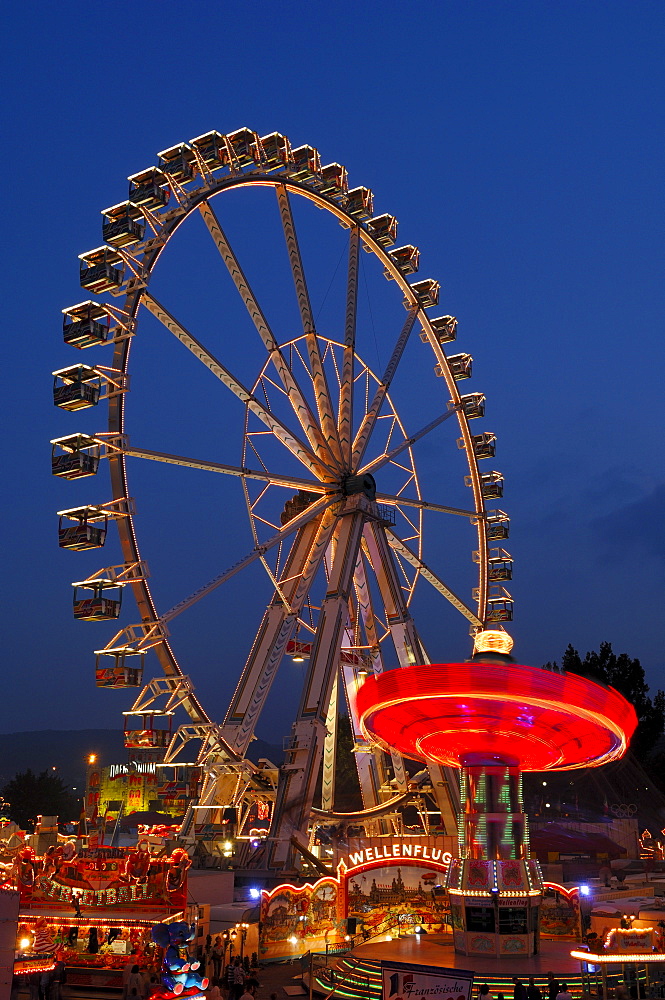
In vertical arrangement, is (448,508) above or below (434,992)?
above

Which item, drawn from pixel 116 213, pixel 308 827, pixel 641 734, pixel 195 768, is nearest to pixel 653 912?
pixel 308 827

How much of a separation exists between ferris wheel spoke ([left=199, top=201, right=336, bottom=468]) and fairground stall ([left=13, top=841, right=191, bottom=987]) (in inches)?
484

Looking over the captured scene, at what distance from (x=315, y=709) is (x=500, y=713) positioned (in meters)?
7.91

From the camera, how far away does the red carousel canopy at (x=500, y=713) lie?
1688 centimetres

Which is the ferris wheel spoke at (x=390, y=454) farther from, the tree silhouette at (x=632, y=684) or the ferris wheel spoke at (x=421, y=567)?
the tree silhouette at (x=632, y=684)

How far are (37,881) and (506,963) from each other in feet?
29.7

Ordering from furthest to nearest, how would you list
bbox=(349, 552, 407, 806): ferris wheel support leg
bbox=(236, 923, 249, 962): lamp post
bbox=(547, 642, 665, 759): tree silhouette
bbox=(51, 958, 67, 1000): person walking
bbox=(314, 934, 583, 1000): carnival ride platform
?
bbox=(547, 642, 665, 759): tree silhouette < bbox=(349, 552, 407, 806): ferris wheel support leg < bbox=(236, 923, 249, 962): lamp post < bbox=(51, 958, 67, 1000): person walking < bbox=(314, 934, 583, 1000): carnival ride platform

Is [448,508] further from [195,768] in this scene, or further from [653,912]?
[653,912]

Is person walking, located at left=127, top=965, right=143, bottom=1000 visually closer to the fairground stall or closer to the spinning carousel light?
the fairground stall

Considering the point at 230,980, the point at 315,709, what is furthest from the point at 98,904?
the point at 315,709

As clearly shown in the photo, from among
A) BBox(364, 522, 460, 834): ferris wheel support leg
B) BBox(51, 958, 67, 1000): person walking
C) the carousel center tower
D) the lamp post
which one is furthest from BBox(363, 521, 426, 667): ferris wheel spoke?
BBox(51, 958, 67, 1000): person walking

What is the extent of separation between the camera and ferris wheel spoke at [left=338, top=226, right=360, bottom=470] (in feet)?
92.9

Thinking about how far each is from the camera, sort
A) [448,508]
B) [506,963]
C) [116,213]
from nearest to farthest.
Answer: [506,963]
[116,213]
[448,508]

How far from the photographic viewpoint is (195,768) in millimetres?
24078
